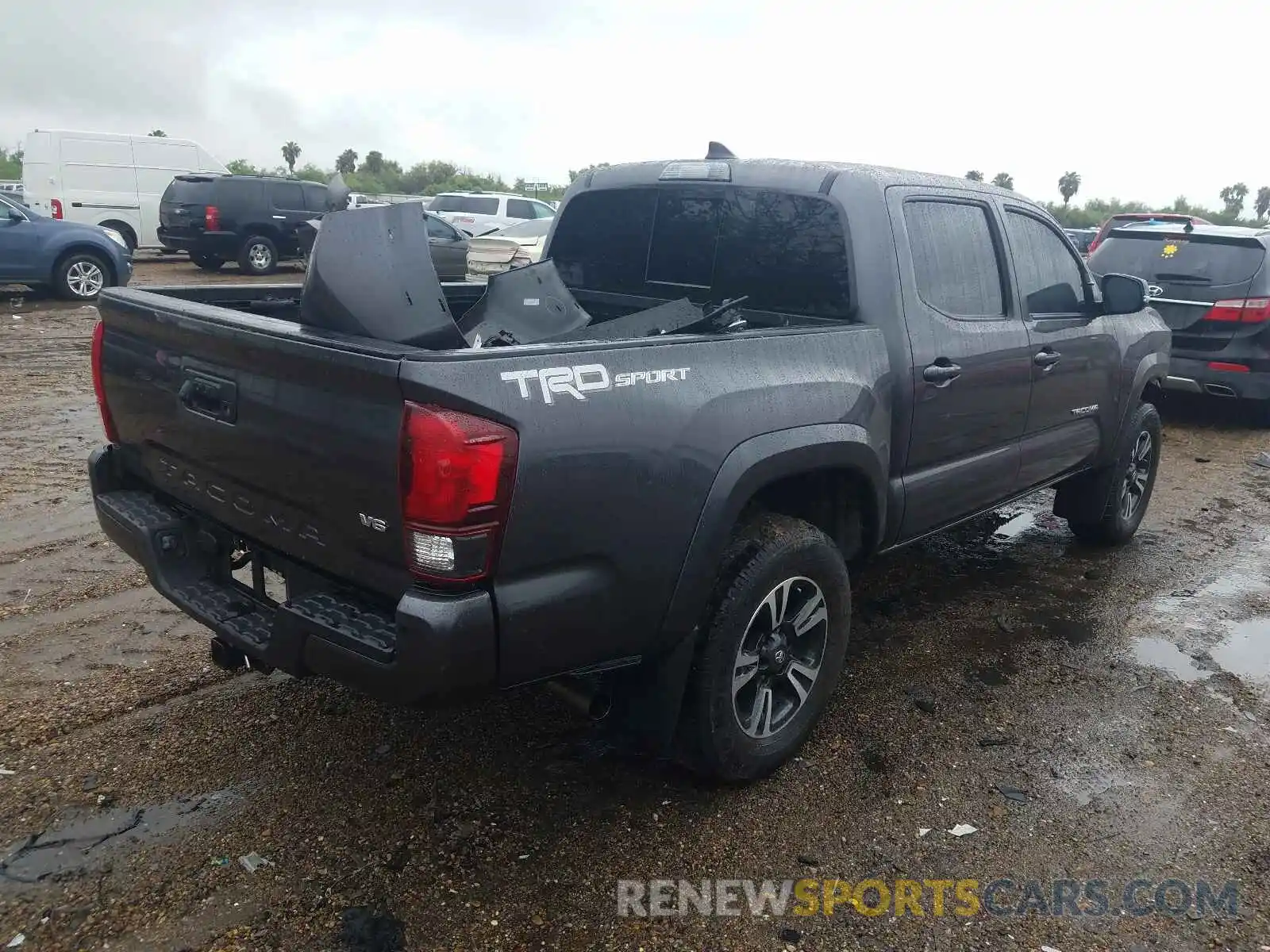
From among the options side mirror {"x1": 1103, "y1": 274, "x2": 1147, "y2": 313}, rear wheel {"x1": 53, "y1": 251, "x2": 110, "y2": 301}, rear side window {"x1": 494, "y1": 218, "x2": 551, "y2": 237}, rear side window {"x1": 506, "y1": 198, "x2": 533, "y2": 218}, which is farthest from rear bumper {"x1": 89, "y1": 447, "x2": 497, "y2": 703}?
rear side window {"x1": 506, "y1": 198, "x2": 533, "y2": 218}

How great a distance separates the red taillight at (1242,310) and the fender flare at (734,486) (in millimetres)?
6745

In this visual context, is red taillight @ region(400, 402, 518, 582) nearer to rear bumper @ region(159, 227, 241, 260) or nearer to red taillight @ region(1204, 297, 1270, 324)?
red taillight @ region(1204, 297, 1270, 324)

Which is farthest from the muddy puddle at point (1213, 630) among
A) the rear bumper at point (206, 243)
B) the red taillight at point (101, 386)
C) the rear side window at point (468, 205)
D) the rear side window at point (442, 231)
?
the rear side window at point (468, 205)

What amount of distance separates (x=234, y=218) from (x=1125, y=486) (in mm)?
16298

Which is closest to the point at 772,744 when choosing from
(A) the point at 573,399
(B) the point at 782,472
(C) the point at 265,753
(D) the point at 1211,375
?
(B) the point at 782,472

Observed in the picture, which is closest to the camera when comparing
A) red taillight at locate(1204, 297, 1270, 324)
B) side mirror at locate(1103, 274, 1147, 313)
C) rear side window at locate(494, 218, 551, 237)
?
side mirror at locate(1103, 274, 1147, 313)

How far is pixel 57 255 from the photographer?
1307 centimetres

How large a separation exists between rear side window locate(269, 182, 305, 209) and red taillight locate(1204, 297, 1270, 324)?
1551 centimetres

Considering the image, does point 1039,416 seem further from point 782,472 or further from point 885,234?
point 782,472

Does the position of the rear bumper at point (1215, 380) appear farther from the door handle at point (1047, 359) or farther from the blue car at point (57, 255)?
the blue car at point (57, 255)

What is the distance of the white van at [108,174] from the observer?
55.6 ft

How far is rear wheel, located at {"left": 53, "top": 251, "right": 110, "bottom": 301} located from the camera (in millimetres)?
13273

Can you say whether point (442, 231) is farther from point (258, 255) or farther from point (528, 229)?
point (258, 255)

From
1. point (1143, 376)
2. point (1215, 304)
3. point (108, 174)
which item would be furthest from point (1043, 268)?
point (108, 174)
